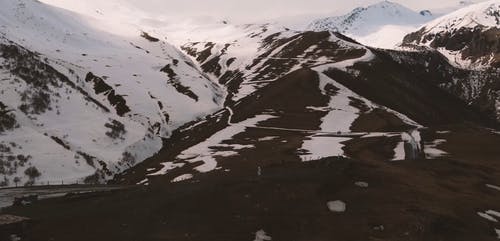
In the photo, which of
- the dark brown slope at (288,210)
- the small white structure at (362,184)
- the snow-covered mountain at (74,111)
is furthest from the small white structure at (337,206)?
the snow-covered mountain at (74,111)

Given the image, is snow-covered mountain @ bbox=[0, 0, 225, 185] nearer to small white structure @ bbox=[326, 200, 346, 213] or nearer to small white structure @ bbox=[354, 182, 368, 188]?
small white structure @ bbox=[354, 182, 368, 188]

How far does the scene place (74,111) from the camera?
128500mm

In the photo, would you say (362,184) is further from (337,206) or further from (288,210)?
(288,210)

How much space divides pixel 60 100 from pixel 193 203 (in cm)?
8094

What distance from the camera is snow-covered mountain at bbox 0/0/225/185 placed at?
9969 cm

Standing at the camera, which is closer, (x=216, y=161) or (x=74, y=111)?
(x=216, y=161)

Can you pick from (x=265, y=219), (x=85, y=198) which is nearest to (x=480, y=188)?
(x=265, y=219)

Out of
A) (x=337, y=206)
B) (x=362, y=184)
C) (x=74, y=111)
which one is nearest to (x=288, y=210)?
(x=337, y=206)

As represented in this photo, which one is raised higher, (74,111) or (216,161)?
(74,111)

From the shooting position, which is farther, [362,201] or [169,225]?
[362,201]

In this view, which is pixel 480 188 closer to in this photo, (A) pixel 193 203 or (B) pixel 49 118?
(A) pixel 193 203

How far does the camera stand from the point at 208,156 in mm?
115875

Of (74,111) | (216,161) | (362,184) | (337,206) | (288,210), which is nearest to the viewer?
(288,210)

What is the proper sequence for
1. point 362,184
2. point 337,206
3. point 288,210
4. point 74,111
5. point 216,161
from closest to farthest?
point 288,210, point 337,206, point 362,184, point 216,161, point 74,111
